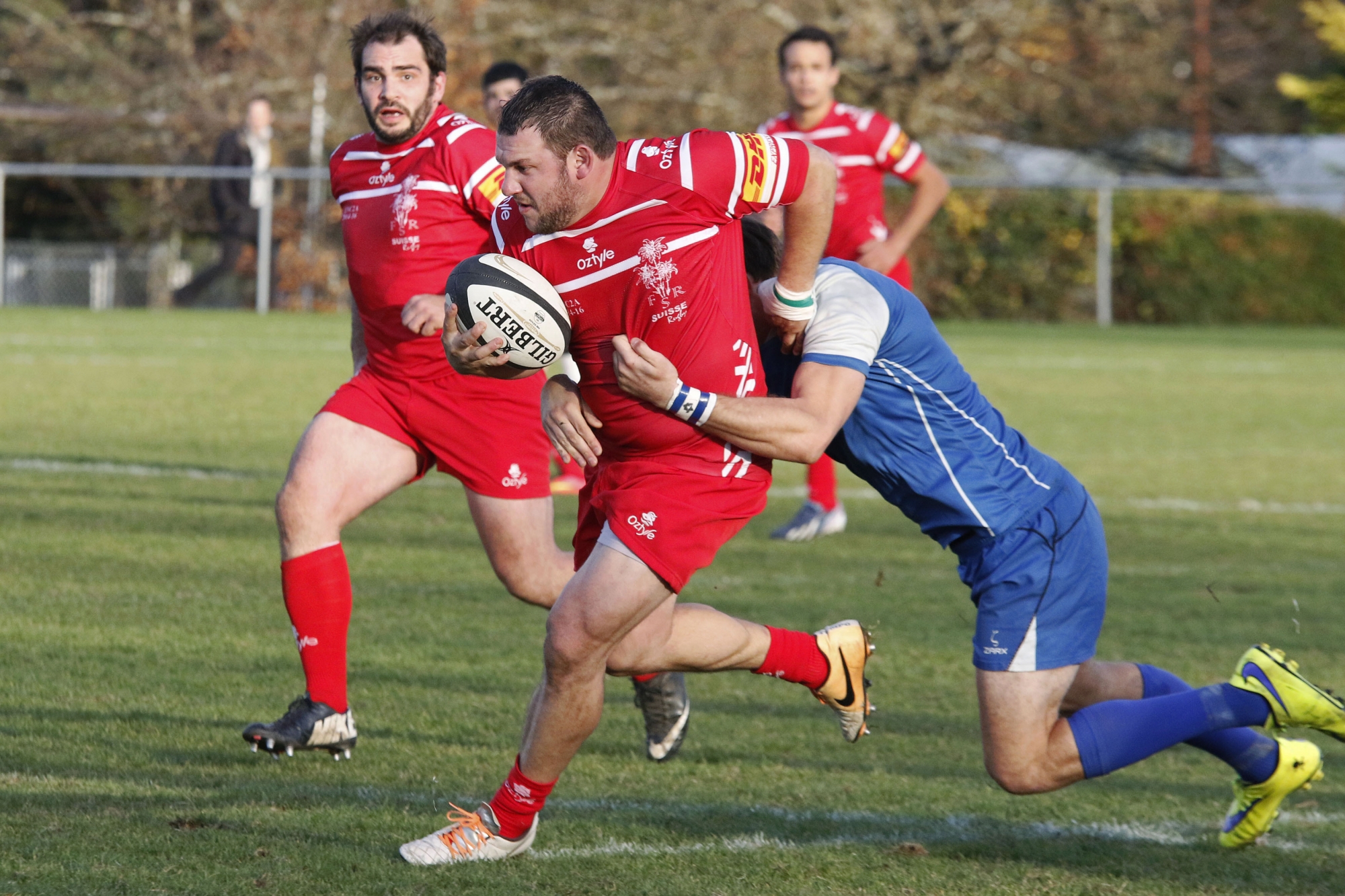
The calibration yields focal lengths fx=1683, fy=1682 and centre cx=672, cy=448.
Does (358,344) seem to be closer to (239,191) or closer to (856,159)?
(856,159)

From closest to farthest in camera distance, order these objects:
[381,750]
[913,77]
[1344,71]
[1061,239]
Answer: [381,750] < [1061,239] < [913,77] < [1344,71]

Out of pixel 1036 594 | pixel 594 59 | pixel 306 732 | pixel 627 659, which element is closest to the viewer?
pixel 1036 594

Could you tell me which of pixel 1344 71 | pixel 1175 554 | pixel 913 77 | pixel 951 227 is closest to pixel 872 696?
pixel 1175 554

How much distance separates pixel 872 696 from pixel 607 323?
89.8 inches

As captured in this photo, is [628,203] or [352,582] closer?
[628,203]

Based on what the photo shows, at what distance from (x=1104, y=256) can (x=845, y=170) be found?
1806cm

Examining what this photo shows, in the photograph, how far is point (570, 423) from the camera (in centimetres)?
418

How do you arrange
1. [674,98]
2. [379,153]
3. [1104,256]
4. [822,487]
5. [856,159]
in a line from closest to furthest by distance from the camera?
1. [379,153]
2. [822,487]
3. [856,159]
4. [1104,256]
5. [674,98]

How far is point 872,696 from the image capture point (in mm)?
5957

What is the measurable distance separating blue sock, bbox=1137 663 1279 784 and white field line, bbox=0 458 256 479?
23.7ft

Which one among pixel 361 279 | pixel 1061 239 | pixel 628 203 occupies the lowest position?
pixel 1061 239

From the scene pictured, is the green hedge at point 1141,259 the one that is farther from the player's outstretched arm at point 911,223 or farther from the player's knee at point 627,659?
the player's knee at point 627,659

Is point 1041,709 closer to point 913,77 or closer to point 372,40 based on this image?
point 372,40

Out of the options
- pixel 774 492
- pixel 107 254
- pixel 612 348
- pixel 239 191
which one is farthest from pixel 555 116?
pixel 107 254
